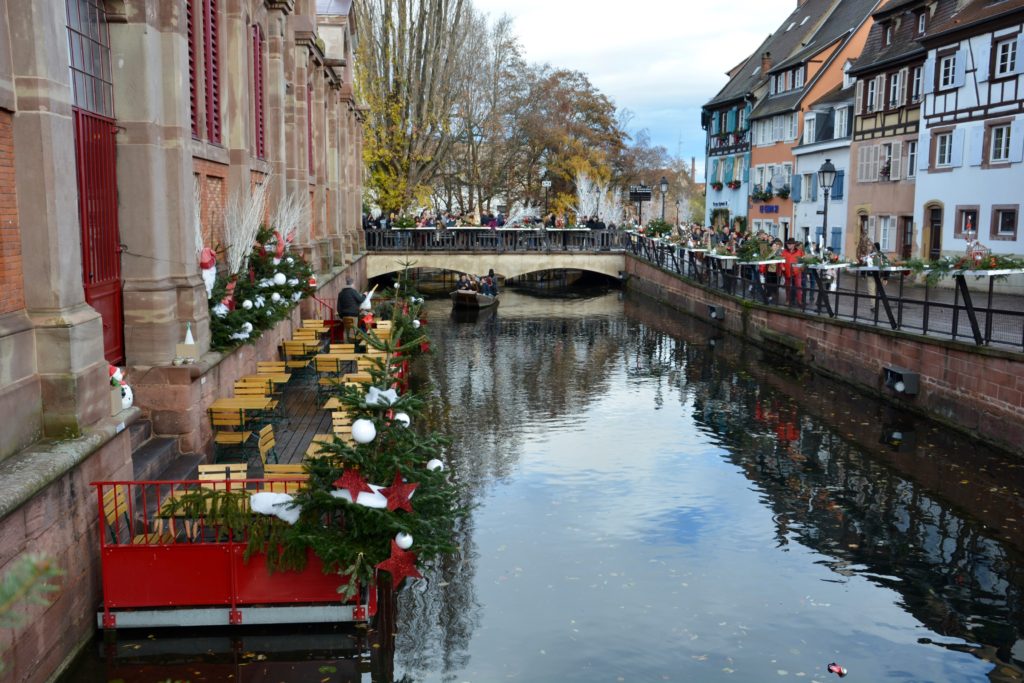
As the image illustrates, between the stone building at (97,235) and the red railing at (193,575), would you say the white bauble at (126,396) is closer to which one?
the stone building at (97,235)

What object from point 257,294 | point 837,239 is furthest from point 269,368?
point 837,239

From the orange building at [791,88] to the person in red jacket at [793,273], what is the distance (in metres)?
23.3

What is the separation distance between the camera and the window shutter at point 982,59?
2914cm

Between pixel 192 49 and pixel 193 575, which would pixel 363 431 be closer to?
pixel 193 575

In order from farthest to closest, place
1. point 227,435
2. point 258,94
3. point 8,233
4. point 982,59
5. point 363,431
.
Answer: point 982,59 → point 258,94 → point 227,435 → point 8,233 → point 363,431

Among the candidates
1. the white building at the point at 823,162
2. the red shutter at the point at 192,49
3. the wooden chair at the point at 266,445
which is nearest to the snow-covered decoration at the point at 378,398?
the wooden chair at the point at 266,445

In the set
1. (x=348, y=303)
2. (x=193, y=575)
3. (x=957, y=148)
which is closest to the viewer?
(x=193, y=575)

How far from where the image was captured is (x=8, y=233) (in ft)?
25.0

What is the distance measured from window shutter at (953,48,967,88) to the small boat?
17.7m

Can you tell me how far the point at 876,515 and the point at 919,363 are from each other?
21.7ft

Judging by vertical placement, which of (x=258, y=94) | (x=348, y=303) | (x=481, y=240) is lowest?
(x=348, y=303)

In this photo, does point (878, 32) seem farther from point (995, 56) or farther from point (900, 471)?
point (900, 471)

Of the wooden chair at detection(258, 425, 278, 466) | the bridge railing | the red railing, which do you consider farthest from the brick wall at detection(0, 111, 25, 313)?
the bridge railing

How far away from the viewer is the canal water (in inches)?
312
